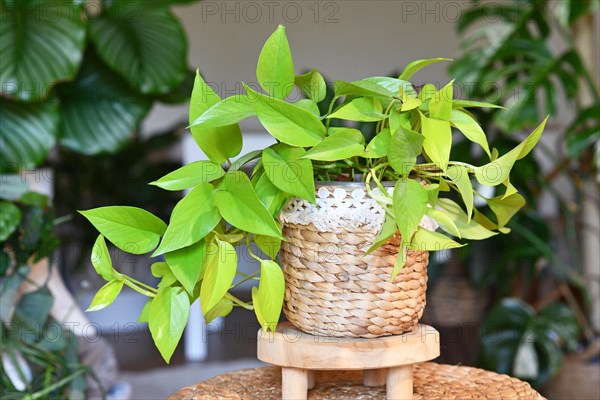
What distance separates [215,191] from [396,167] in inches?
6.9

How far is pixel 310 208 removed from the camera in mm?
750

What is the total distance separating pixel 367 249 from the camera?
74 centimetres

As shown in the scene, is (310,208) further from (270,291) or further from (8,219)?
(8,219)

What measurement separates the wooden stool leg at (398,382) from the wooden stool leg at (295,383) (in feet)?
0.28

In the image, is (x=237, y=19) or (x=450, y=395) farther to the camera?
(x=237, y=19)

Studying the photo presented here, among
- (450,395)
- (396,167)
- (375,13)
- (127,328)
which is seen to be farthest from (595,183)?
(375,13)

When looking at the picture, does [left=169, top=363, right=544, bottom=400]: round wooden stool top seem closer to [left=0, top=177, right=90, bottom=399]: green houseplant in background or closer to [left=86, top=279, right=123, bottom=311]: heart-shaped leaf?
[left=86, top=279, right=123, bottom=311]: heart-shaped leaf

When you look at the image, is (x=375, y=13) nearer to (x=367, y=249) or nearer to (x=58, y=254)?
(x=58, y=254)

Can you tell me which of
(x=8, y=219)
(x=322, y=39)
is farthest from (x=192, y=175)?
(x=322, y=39)

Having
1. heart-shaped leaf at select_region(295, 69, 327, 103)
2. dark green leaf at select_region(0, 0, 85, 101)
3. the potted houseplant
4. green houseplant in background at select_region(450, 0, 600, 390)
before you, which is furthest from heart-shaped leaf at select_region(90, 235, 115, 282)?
green houseplant in background at select_region(450, 0, 600, 390)

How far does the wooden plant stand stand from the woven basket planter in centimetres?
2

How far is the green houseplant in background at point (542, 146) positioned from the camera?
1.95 meters

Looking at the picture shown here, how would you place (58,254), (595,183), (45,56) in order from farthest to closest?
(58,254) < (595,183) < (45,56)

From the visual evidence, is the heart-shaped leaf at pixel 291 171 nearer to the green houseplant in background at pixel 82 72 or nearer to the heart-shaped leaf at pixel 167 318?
the heart-shaped leaf at pixel 167 318
